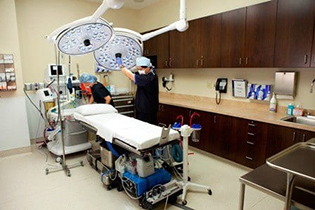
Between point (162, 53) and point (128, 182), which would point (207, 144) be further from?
point (162, 53)

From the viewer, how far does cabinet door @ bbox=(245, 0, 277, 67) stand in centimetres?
286

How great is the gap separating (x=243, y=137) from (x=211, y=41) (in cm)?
163

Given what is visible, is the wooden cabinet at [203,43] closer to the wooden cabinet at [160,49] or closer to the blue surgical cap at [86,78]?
the wooden cabinet at [160,49]

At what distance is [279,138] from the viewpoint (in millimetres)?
2727

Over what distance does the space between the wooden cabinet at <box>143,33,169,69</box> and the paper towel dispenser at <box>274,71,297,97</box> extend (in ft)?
7.04

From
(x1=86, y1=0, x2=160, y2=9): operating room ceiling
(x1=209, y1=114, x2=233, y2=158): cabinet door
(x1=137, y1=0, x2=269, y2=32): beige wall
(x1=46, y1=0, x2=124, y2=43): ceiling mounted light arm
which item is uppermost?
(x1=86, y1=0, x2=160, y2=9): operating room ceiling

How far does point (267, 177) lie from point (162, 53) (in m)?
3.62

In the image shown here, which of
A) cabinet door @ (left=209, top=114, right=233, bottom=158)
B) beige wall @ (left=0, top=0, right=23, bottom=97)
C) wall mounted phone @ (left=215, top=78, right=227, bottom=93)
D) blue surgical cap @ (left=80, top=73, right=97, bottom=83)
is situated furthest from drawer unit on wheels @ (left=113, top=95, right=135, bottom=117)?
cabinet door @ (left=209, top=114, right=233, bottom=158)

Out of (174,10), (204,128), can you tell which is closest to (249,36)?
(204,128)

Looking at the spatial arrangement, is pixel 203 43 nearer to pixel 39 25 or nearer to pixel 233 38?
pixel 233 38

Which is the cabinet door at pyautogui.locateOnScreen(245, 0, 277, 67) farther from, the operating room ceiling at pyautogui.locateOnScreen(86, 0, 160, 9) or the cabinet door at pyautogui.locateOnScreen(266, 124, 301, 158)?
the operating room ceiling at pyautogui.locateOnScreen(86, 0, 160, 9)

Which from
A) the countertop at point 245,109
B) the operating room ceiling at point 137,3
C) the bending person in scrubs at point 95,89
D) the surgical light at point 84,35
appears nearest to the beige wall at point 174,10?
the operating room ceiling at point 137,3

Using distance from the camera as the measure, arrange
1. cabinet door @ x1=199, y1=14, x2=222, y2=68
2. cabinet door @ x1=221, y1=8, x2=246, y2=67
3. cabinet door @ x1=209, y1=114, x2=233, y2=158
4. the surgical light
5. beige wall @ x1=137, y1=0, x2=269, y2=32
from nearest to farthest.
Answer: the surgical light < cabinet door @ x1=221, y1=8, x2=246, y2=67 < cabinet door @ x1=209, y1=114, x2=233, y2=158 < cabinet door @ x1=199, y1=14, x2=222, y2=68 < beige wall @ x1=137, y1=0, x2=269, y2=32

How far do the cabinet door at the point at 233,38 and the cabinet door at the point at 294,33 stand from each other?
1.67ft
